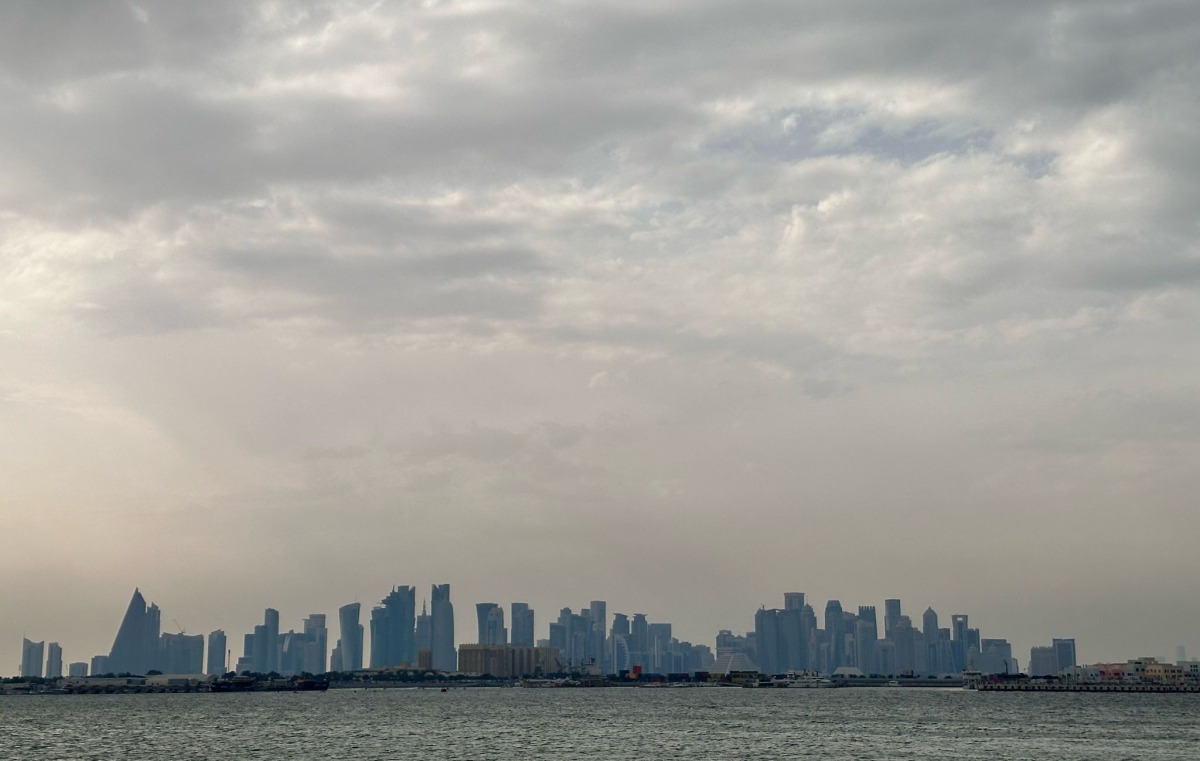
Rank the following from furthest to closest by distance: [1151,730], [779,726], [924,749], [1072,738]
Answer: [779,726] → [1151,730] → [1072,738] → [924,749]

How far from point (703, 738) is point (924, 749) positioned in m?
31.1

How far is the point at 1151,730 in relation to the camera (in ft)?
579

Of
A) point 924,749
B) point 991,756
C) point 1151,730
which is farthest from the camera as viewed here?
point 1151,730

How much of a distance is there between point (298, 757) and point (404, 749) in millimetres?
15139

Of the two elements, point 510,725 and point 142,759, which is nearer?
point 142,759

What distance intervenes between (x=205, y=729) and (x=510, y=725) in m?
47.7

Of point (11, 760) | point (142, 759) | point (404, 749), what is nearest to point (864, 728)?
point (404, 749)

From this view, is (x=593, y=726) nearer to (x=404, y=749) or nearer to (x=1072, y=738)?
(x=404, y=749)

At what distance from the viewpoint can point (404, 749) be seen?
143 m

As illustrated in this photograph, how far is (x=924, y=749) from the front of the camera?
5492 inches

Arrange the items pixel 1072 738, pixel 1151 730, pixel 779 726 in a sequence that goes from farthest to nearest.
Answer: pixel 779 726 → pixel 1151 730 → pixel 1072 738

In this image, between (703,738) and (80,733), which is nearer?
(703,738)

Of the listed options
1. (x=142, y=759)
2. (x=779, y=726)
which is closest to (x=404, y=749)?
(x=142, y=759)

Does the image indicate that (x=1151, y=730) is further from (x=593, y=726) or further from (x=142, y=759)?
(x=142, y=759)
